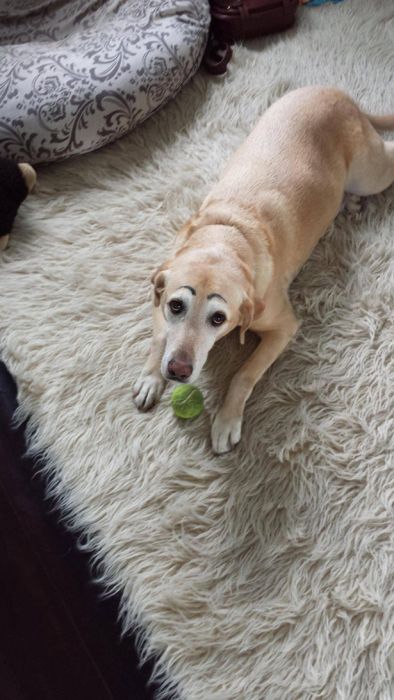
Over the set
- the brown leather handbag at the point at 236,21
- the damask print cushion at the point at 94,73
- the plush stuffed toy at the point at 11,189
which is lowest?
the plush stuffed toy at the point at 11,189

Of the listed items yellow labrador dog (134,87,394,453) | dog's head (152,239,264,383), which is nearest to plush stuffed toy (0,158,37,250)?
yellow labrador dog (134,87,394,453)

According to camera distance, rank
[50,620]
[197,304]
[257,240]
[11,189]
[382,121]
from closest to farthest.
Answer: [197,304] → [50,620] → [257,240] → [11,189] → [382,121]

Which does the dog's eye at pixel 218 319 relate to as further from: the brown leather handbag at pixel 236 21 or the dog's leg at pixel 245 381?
the brown leather handbag at pixel 236 21

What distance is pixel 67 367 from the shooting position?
1688mm

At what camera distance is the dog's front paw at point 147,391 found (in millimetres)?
1613

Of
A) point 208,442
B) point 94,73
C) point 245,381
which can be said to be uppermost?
point 94,73

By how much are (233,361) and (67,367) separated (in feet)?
1.65

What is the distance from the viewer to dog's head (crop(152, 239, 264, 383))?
132 centimetres

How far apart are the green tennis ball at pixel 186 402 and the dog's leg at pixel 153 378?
0.05m

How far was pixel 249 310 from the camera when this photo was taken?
1413mm

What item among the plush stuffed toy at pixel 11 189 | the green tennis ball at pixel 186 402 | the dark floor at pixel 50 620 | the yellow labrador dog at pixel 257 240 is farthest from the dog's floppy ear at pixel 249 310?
the plush stuffed toy at pixel 11 189

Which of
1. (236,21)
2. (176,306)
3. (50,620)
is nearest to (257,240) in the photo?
(176,306)

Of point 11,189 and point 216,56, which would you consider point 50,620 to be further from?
point 216,56

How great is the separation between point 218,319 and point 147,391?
384 mm
